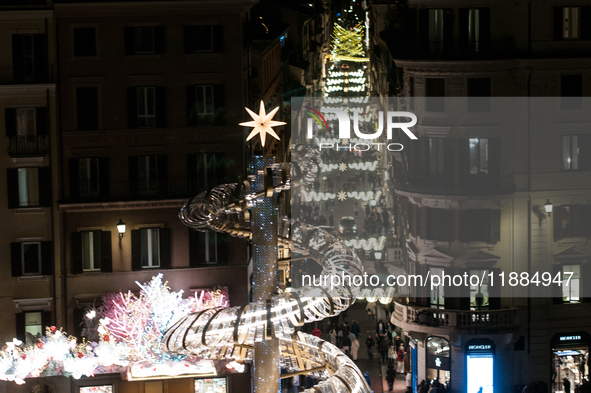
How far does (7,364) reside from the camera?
33.6 m

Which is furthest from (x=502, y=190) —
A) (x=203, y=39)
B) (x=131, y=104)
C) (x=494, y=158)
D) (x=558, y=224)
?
(x=131, y=104)

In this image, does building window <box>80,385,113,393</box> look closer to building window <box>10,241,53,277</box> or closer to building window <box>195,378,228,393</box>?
building window <box>195,378,228,393</box>

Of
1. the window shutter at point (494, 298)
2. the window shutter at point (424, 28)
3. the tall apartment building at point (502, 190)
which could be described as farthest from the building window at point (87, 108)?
the window shutter at point (494, 298)

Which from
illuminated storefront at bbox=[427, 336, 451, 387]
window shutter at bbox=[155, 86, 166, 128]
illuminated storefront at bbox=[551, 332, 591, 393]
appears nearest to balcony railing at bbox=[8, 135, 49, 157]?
window shutter at bbox=[155, 86, 166, 128]

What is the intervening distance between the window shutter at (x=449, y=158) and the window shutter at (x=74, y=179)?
13314 millimetres

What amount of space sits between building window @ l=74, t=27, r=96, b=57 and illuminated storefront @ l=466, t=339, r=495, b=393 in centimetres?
1695

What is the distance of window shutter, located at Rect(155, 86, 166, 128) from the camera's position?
1535 inches

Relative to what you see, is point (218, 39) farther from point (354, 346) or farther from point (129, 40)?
point (354, 346)

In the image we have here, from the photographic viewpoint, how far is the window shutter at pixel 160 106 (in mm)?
39000

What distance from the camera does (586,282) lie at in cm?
4050

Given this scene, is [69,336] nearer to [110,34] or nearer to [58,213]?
[58,213]

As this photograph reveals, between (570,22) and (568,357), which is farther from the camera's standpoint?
(568,357)

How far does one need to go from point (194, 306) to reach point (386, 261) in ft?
40.6

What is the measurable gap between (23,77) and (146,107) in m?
4.34
